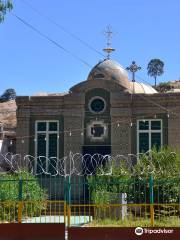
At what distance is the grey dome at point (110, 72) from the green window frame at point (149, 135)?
15.3ft

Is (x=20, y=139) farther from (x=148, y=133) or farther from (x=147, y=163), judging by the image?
(x=147, y=163)

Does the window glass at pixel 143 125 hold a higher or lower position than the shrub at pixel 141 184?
higher

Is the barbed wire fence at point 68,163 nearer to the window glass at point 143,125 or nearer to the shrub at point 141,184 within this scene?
the window glass at point 143,125

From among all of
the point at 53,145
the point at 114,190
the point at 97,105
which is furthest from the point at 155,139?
the point at 114,190

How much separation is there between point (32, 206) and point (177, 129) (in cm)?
1425

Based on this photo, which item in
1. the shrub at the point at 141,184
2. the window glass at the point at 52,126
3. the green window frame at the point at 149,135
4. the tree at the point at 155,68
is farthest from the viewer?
the tree at the point at 155,68

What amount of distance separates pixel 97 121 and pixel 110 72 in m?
5.52

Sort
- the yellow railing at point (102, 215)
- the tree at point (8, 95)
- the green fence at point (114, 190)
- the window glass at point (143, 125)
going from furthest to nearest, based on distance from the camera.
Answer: the tree at point (8, 95)
the window glass at point (143, 125)
the green fence at point (114, 190)
the yellow railing at point (102, 215)

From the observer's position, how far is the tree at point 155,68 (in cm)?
12612

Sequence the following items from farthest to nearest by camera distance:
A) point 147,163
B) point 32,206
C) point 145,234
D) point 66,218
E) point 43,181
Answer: point 43,181, point 147,163, point 32,206, point 66,218, point 145,234

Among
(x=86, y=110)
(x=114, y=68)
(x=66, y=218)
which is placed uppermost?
(x=114, y=68)

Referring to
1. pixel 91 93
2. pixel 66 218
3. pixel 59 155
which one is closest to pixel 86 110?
pixel 91 93

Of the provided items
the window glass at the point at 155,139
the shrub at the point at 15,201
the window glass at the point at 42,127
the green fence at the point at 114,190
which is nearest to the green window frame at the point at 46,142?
the window glass at the point at 42,127

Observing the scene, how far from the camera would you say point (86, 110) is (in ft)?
112
